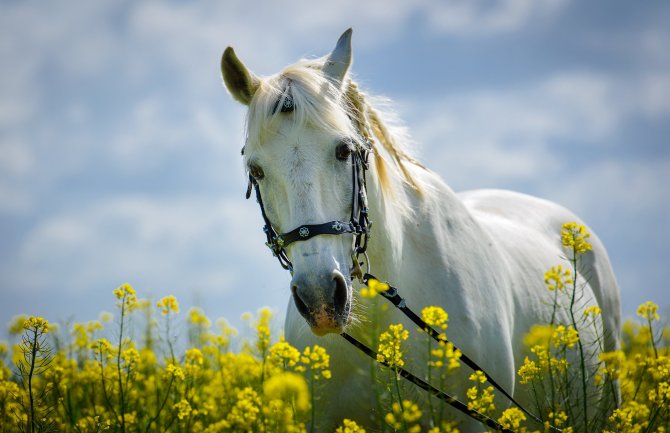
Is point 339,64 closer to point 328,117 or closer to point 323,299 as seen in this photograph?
point 328,117

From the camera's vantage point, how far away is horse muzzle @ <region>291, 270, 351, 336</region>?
301cm

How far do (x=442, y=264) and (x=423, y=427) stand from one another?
99 centimetres

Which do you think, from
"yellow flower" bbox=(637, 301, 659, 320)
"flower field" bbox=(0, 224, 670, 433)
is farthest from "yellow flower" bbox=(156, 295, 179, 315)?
"yellow flower" bbox=(637, 301, 659, 320)

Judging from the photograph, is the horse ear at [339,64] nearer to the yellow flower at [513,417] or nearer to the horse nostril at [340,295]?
the horse nostril at [340,295]

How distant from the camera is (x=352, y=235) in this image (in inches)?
132

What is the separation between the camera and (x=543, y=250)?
5.77m

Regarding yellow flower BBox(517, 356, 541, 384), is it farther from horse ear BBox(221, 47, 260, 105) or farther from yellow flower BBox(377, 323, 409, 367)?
horse ear BBox(221, 47, 260, 105)

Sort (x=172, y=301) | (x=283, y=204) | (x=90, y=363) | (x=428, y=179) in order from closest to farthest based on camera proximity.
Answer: (x=283, y=204) → (x=172, y=301) → (x=428, y=179) → (x=90, y=363)

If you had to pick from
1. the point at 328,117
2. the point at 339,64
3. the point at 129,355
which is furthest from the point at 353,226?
the point at 129,355

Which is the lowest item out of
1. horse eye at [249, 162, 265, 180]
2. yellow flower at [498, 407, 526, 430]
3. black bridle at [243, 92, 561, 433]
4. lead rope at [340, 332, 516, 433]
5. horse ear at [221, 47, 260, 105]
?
yellow flower at [498, 407, 526, 430]

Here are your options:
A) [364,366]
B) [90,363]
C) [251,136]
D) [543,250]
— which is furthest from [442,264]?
[90,363]

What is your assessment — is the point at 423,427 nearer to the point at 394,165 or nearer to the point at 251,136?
the point at 394,165

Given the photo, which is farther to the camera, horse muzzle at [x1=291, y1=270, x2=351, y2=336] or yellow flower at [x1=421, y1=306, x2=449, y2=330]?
horse muzzle at [x1=291, y1=270, x2=351, y2=336]

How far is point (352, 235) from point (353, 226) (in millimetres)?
60
